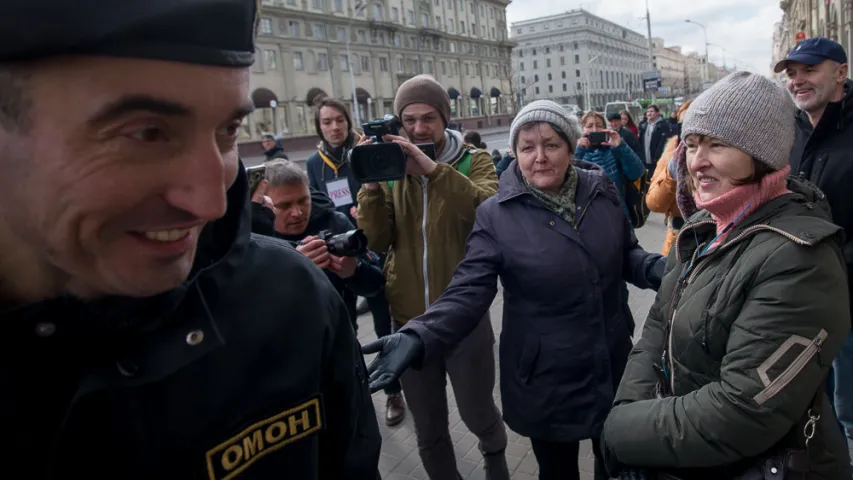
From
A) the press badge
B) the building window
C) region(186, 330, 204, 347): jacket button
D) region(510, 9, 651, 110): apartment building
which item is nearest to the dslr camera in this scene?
region(186, 330, 204, 347): jacket button

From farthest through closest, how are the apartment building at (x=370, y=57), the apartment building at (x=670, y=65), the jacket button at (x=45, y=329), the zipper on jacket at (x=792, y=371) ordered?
1. the apartment building at (x=670, y=65)
2. the apartment building at (x=370, y=57)
3. the zipper on jacket at (x=792, y=371)
4. the jacket button at (x=45, y=329)

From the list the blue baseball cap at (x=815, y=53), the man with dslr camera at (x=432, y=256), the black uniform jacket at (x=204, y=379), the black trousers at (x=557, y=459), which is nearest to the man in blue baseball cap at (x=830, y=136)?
the blue baseball cap at (x=815, y=53)

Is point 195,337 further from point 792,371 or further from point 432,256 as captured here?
point 432,256

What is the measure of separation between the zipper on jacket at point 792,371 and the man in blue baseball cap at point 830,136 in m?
1.83

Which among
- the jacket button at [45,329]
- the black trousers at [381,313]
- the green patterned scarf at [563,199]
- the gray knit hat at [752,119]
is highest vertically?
the gray knit hat at [752,119]

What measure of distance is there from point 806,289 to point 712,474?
0.66m

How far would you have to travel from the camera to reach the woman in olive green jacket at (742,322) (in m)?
1.54

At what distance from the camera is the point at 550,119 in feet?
8.50

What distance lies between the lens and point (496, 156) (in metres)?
10.6

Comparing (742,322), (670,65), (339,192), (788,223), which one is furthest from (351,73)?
(670,65)

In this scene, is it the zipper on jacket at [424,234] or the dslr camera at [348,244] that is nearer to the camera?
the dslr camera at [348,244]

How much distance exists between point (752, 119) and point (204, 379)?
1.79 metres

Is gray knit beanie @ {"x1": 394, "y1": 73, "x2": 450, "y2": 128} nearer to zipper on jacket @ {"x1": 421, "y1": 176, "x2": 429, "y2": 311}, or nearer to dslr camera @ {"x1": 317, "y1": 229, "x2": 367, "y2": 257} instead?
zipper on jacket @ {"x1": 421, "y1": 176, "x2": 429, "y2": 311}

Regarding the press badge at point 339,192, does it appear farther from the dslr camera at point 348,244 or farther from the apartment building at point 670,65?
the apartment building at point 670,65
